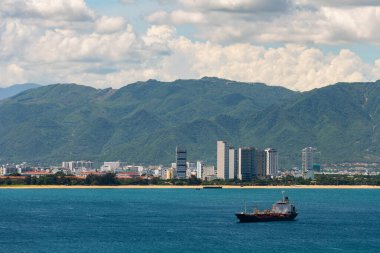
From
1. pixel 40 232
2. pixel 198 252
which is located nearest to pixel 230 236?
pixel 198 252

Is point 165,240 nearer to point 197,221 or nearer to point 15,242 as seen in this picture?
point 15,242

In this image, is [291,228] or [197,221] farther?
[197,221]

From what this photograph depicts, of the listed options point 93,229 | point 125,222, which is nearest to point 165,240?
point 93,229

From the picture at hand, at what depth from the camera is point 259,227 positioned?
185 metres

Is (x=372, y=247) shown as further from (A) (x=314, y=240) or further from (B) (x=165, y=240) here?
(B) (x=165, y=240)

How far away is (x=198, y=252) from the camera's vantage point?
14312 cm

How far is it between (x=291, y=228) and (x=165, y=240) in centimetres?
3327

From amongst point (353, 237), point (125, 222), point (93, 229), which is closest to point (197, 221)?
point (125, 222)

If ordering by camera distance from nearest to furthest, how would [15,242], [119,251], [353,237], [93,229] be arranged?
[119,251] → [15,242] → [353,237] → [93,229]

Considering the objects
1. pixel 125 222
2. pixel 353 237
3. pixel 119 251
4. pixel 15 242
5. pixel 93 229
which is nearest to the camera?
pixel 119 251

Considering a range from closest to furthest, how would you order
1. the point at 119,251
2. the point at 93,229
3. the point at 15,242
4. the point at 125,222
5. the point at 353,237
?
1. the point at 119,251
2. the point at 15,242
3. the point at 353,237
4. the point at 93,229
5. the point at 125,222

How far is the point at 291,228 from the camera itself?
182 meters

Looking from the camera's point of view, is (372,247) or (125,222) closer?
(372,247)

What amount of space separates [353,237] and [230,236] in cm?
2160
